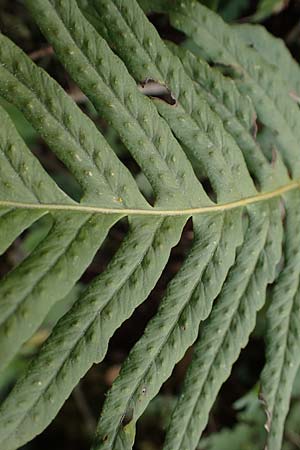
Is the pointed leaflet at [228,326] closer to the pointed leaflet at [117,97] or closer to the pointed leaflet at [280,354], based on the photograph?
the pointed leaflet at [280,354]

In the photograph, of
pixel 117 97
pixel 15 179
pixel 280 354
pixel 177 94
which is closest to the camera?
pixel 15 179

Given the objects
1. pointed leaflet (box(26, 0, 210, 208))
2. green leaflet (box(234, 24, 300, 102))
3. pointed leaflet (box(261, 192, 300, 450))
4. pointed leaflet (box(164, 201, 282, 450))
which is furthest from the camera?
green leaflet (box(234, 24, 300, 102))

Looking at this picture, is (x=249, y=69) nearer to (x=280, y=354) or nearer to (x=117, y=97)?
(x=117, y=97)

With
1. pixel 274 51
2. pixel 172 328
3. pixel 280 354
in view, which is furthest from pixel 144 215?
pixel 274 51

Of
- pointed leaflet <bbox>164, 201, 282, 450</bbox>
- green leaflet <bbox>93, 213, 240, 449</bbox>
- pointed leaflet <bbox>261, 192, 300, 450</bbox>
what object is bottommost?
pointed leaflet <bbox>261, 192, 300, 450</bbox>

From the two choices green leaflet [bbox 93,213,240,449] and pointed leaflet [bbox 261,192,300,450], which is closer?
green leaflet [bbox 93,213,240,449]

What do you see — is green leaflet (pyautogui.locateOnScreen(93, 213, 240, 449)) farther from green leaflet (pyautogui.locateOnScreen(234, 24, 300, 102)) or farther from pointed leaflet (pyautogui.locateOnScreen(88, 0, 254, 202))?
green leaflet (pyautogui.locateOnScreen(234, 24, 300, 102))

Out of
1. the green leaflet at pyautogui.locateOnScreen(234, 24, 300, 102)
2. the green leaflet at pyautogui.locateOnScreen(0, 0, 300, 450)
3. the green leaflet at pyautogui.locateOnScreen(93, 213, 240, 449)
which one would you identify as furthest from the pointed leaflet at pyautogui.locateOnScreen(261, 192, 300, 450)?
the green leaflet at pyautogui.locateOnScreen(234, 24, 300, 102)

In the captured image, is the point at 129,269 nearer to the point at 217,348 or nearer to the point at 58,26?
the point at 217,348
